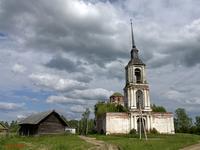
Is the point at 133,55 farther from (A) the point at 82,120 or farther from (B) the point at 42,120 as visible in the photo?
→ (A) the point at 82,120

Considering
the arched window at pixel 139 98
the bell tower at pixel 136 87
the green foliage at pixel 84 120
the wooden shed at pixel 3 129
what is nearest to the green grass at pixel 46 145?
the wooden shed at pixel 3 129

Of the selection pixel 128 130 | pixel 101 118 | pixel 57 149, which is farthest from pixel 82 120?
pixel 57 149

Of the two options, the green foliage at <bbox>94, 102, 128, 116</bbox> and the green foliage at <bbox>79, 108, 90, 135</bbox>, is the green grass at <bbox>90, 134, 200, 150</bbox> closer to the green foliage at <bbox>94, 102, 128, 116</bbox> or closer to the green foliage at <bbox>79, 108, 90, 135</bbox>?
the green foliage at <bbox>94, 102, 128, 116</bbox>

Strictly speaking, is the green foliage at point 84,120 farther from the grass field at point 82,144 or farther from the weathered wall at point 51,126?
the grass field at point 82,144

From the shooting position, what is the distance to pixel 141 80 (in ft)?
181

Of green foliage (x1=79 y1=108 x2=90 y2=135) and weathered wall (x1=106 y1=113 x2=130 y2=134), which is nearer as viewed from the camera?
weathered wall (x1=106 y1=113 x2=130 y2=134)

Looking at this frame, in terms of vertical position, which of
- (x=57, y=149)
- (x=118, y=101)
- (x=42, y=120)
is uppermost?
(x=118, y=101)

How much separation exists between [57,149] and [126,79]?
36199 mm

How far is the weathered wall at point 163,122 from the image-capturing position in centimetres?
5406

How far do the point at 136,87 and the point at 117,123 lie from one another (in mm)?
7660

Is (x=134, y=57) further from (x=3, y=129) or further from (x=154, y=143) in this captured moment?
(x=154, y=143)

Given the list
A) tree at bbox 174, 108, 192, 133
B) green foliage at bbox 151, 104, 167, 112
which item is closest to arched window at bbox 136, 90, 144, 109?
green foliage at bbox 151, 104, 167, 112

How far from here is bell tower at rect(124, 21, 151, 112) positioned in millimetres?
53812

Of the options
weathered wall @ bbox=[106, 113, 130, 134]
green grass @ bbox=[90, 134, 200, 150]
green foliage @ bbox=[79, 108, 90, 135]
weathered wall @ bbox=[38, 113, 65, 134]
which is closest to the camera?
green grass @ bbox=[90, 134, 200, 150]
